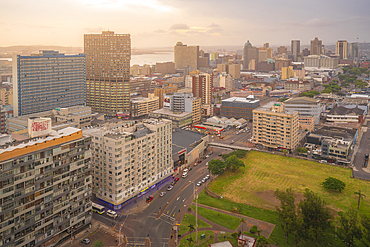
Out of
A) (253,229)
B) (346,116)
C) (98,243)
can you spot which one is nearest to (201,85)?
(346,116)

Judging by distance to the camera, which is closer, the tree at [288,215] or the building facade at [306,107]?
the tree at [288,215]

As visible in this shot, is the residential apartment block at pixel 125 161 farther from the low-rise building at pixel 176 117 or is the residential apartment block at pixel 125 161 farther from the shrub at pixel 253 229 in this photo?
the low-rise building at pixel 176 117

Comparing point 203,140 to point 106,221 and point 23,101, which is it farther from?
point 23,101

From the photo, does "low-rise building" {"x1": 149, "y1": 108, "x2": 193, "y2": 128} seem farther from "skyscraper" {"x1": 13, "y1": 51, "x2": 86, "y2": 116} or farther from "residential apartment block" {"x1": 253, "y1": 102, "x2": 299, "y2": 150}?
"skyscraper" {"x1": 13, "y1": 51, "x2": 86, "y2": 116}

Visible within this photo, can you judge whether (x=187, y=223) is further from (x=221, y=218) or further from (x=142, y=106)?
(x=142, y=106)

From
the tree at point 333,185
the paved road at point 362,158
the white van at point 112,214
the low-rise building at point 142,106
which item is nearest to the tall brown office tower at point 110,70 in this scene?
the low-rise building at point 142,106

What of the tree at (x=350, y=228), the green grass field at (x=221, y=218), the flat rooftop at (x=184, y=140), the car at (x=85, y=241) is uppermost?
the flat rooftop at (x=184, y=140)
